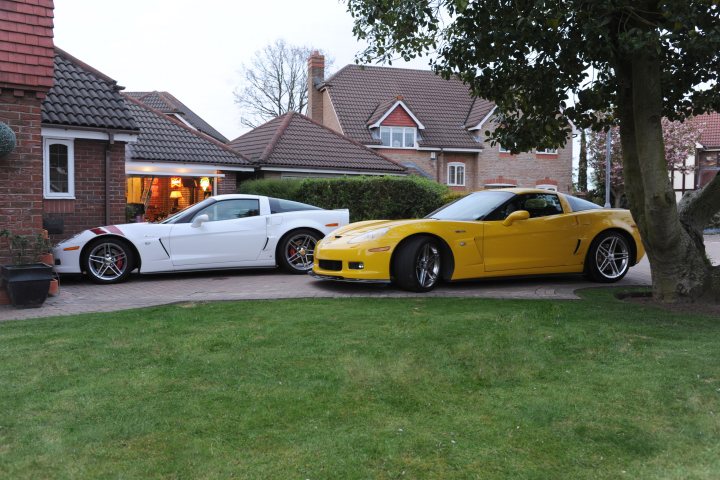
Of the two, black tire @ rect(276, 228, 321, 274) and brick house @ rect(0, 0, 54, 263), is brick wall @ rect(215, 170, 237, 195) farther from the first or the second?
brick house @ rect(0, 0, 54, 263)

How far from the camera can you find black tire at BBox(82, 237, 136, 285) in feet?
34.3

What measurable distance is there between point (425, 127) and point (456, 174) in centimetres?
303

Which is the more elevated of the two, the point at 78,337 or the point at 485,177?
the point at 485,177

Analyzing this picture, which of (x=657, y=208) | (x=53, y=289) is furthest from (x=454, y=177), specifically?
(x=53, y=289)

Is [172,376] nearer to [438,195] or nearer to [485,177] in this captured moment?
[438,195]

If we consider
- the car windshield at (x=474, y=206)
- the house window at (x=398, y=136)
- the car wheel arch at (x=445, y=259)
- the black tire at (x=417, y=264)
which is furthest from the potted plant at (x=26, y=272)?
the house window at (x=398, y=136)

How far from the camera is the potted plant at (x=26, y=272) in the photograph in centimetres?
808

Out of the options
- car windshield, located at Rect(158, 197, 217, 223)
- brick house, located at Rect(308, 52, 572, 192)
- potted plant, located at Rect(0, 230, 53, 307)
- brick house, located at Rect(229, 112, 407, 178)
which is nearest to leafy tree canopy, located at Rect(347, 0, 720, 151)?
car windshield, located at Rect(158, 197, 217, 223)

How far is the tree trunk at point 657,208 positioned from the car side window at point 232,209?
6.10 meters

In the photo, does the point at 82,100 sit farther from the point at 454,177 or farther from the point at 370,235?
the point at 454,177

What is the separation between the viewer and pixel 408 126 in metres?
34.8

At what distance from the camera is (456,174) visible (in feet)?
118

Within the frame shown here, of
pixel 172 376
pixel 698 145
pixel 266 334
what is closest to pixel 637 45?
pixel 266 334

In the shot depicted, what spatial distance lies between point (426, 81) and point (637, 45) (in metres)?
33.5
